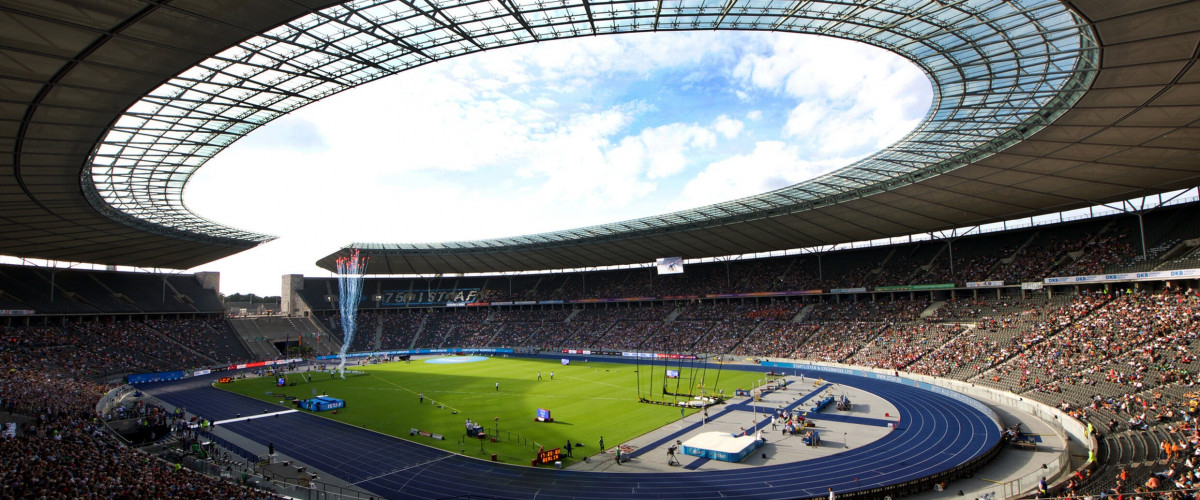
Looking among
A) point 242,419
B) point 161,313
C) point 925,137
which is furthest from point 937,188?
point 161,313

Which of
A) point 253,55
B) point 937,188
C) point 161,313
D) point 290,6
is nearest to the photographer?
point 290,6

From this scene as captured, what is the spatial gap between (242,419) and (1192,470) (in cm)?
4514

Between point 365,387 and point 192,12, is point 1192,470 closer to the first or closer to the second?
point 192,12

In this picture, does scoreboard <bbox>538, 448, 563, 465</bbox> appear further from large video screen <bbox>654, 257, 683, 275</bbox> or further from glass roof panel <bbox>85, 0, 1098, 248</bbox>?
large video screen <bbox>654, 257, 683, 275</bbox>

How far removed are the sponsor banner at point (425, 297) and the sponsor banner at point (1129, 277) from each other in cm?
7379

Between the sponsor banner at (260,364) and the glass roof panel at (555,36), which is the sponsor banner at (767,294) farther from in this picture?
the sponsor banner at (260,364)

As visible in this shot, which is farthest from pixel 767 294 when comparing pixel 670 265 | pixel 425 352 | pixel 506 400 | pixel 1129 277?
pixel 425 352

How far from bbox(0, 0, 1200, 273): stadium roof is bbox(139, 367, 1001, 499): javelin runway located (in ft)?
49.5

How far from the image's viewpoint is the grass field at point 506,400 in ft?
104

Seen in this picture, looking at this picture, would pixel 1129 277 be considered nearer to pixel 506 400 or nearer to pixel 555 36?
pixel 555 36

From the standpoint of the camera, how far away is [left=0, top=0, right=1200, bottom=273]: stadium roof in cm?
1694

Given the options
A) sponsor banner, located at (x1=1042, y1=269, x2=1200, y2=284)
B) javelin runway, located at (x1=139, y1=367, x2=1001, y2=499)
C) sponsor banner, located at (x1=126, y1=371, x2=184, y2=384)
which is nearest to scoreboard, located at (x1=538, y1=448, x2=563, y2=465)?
javelin runway, located at (x1=139, y1=367, x2=1001, y2=499)

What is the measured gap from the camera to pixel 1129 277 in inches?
1569

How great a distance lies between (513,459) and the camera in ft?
90.2
